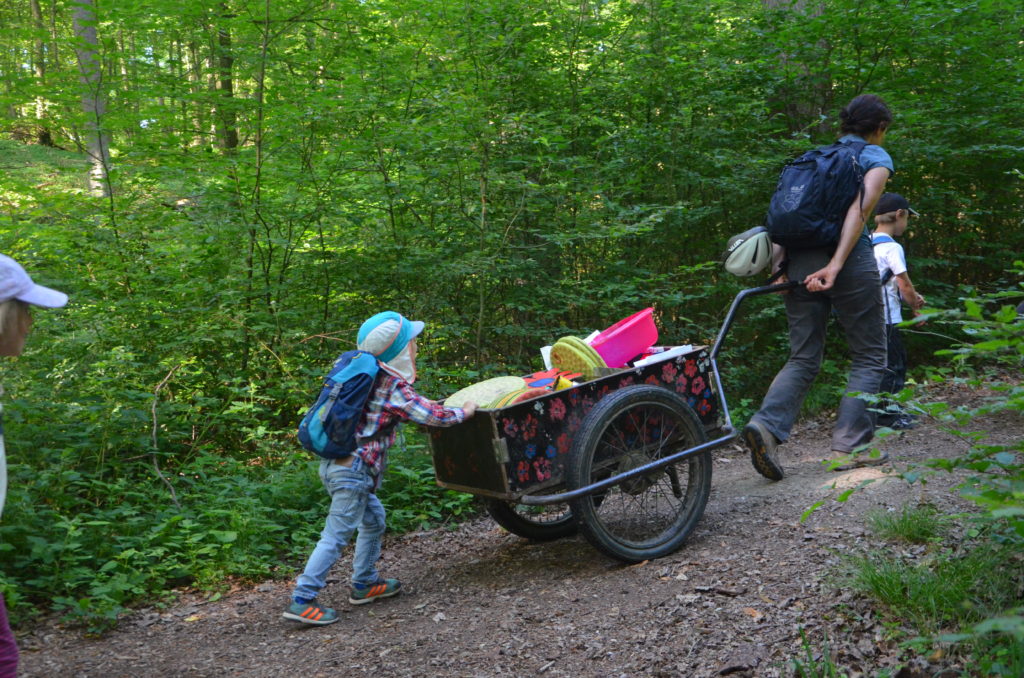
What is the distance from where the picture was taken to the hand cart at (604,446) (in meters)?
3.71

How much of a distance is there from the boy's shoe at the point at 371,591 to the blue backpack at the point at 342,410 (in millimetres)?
800

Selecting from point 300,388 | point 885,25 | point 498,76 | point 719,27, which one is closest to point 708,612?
point 300,388

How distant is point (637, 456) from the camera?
13.4 ft

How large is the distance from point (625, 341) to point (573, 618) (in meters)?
1.53

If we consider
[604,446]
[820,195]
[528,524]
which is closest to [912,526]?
[604,446]

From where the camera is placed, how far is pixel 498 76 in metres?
7.66

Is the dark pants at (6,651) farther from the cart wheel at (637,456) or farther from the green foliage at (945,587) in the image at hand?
the green foliage at (945,587)

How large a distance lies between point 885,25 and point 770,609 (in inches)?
286

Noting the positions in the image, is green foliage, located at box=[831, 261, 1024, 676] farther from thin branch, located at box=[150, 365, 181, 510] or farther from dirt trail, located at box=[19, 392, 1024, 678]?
thin branch, located at box=[150, 365, 181, 510]

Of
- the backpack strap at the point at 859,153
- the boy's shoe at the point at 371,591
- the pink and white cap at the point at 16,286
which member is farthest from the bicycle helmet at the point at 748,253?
the pink and white cap at the point at 16,286

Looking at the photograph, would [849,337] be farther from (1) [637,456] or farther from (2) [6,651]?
(2) [6,651]

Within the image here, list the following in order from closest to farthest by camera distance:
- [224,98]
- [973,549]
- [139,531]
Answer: [973,549] < [139,531] < [224,98]

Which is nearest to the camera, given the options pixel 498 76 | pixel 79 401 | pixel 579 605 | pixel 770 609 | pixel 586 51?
pixel 770 609

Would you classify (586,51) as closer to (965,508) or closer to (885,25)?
(885,25)
